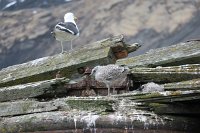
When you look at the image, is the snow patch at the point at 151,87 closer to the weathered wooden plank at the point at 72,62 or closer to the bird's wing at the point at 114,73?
the bird's wing at the point at 114,73

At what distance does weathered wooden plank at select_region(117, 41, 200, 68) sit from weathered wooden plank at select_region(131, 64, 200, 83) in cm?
34

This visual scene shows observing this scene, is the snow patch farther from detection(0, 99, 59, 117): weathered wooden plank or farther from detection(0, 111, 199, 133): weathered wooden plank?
detection(0, 99, 59, 117): weathered wooden plank

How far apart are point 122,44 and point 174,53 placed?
0.50 meters

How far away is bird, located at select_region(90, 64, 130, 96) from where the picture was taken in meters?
5.77

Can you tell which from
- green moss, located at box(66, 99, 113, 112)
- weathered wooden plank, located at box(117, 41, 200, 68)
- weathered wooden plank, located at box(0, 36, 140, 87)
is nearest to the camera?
green moss, located at box(66, 99, 113, 112)

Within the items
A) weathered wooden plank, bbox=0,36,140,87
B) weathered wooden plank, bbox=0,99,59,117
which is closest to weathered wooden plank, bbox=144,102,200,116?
weathered wooden plank, bbox=0,99,59,117

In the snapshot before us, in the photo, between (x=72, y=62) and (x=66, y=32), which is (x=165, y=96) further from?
(x=66, y=32)

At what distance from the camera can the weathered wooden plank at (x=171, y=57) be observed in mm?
6199

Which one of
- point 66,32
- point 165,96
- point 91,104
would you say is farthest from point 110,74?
point 66,32

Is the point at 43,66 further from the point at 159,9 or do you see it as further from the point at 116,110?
the point at 159,9

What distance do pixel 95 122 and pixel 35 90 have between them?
1028 mm

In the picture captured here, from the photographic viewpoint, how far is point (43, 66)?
6.88 m

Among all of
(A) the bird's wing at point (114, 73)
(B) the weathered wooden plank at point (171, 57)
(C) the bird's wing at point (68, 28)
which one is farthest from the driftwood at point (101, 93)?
(C) the bird's wing at point (68, 28)

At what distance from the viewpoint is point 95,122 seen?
5.05 meters
